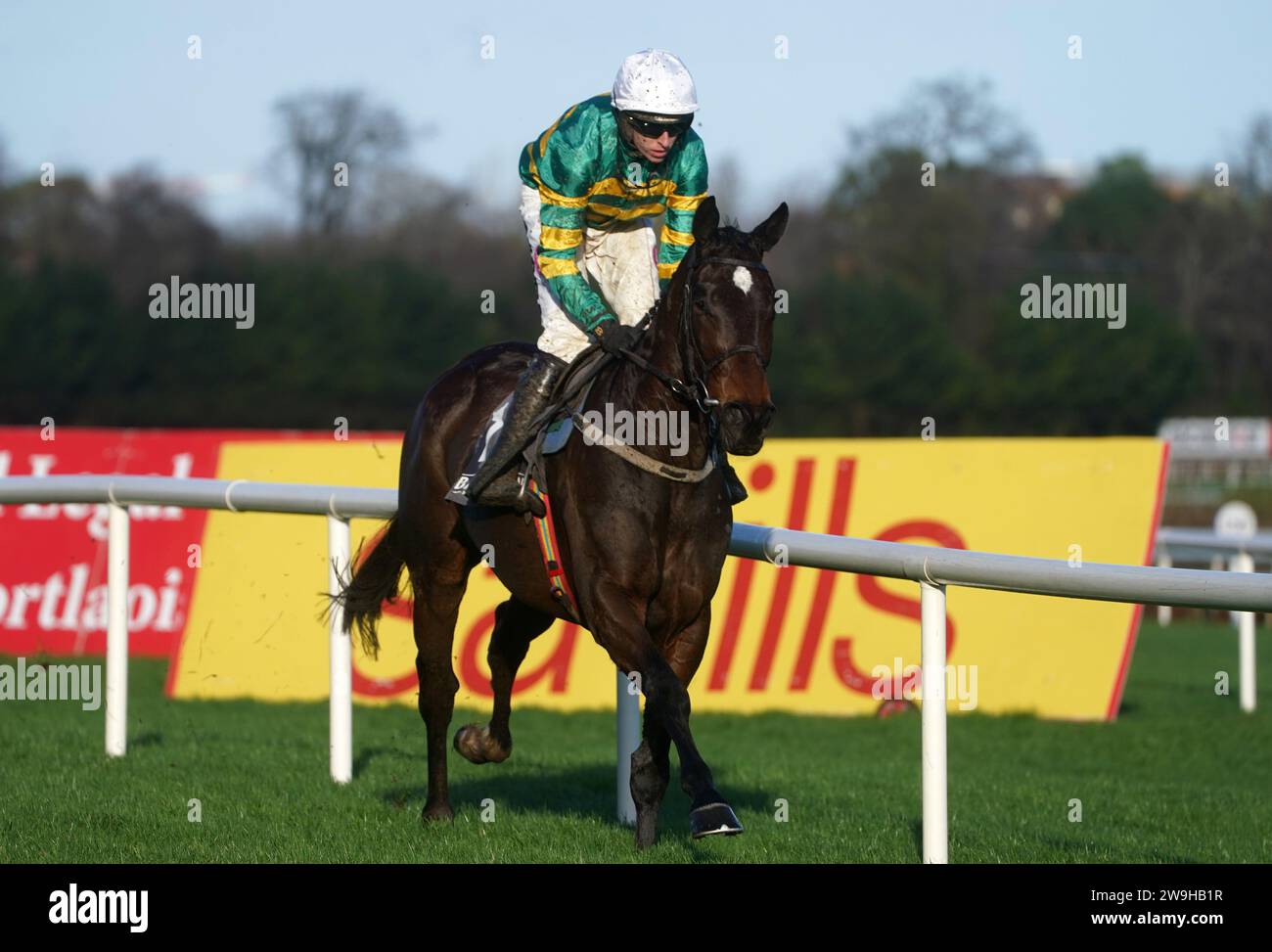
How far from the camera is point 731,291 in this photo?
477 cm

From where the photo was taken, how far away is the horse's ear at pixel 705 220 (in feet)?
16.1

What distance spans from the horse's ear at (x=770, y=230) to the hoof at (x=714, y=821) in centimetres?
161

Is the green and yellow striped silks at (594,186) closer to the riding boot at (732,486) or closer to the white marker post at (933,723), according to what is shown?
the riding boot at (732,486)

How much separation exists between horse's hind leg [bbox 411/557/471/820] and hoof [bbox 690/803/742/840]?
1964 millimetres

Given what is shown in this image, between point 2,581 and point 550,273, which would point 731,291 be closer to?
point 550,273

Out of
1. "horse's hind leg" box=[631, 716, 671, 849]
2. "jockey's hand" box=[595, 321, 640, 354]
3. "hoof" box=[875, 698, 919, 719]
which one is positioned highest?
"jockey's hand" box=[595, 321, 640, 354]

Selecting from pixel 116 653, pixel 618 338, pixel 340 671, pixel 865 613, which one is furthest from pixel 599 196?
pixel 865 613

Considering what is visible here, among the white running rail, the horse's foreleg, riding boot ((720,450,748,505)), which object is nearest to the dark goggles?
riding boot ((720,450,748,505))

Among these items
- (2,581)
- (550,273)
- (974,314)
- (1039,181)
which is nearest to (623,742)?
(550,273)

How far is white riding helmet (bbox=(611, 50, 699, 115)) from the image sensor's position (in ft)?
17.2

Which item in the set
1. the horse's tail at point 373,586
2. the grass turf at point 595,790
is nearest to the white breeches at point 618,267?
the horse's tail at point 373,586

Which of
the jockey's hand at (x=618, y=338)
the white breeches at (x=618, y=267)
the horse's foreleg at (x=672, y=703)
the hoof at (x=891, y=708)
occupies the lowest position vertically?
the hoof at (x=891, y=708)

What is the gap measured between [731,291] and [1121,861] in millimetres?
2205

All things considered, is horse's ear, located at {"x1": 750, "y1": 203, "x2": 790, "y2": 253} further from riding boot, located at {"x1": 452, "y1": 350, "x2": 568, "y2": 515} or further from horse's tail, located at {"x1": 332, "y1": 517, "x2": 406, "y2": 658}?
horse's tail, located at {"x1": 332, "y1": 517, "x2": 406, "y2": 658}
